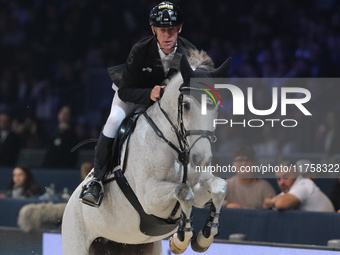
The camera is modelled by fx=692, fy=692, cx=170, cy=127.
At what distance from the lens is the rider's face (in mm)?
5195

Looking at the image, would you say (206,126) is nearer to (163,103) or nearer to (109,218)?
(163,103)

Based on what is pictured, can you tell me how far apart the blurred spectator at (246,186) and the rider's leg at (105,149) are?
2.03m

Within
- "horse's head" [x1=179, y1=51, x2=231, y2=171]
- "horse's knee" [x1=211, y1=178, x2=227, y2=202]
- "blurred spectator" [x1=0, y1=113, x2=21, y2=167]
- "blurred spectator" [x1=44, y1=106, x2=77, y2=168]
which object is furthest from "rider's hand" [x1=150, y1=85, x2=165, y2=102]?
"blurred spectator" [x1=0, y1=113, x2=21, y2=167]

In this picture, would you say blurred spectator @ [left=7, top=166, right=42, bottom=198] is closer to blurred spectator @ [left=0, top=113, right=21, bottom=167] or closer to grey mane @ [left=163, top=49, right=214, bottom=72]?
blurred spectator @ [left=0, top=113, right=21, bottom=167]

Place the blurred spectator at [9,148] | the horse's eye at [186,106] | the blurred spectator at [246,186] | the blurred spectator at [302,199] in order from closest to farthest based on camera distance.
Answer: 1. the horse's eye at [186,106]
2. the blurred spectator at [302,199]
3. the blurred spectator at [246,186]
4. the blurred spectator at [9,148]

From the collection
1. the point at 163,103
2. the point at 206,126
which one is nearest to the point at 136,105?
the point at 163,103

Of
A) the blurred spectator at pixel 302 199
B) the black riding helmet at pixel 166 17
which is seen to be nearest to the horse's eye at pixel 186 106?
the black riding helmet at pixel 166 17

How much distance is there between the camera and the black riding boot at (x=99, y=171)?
18.4ft

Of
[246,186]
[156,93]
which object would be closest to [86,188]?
[156,93]

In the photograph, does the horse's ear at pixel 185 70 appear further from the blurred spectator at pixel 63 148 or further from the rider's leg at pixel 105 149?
the blurred spectator at pixel 63 148

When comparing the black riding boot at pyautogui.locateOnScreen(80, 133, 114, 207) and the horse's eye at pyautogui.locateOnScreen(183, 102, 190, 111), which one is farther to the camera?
the black riding boot at pyautogui.locateOnScreen(80, 133, 114, 207)

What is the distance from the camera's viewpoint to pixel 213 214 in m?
4.96

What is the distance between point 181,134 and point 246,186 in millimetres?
2533

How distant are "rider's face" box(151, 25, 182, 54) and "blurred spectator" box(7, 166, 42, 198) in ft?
13.8
